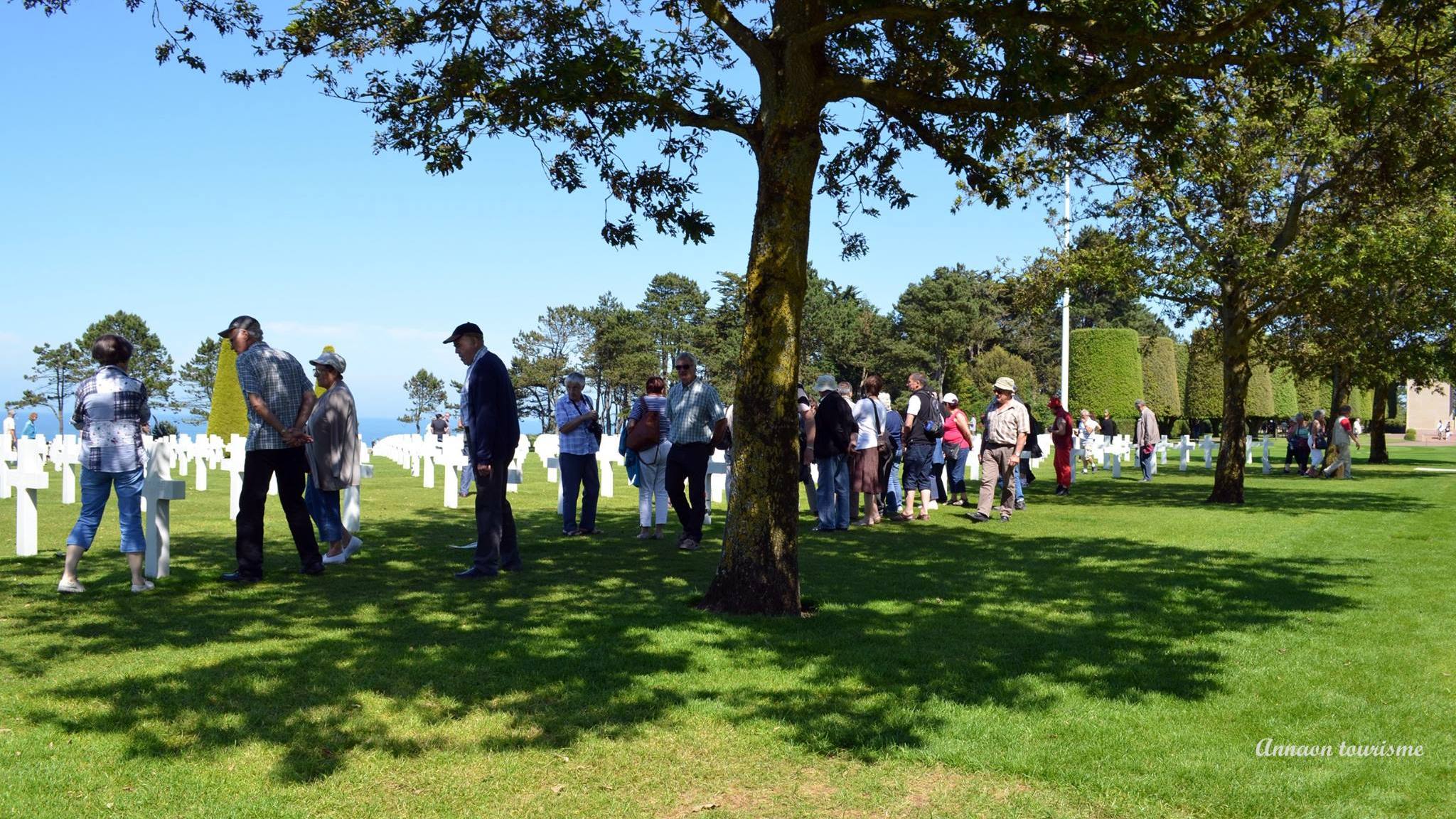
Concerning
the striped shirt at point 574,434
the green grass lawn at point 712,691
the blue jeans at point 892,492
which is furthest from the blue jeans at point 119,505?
the blue jeans at point 892,492

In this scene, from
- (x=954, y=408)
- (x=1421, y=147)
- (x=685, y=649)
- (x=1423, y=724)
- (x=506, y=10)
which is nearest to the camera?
(x=1423, y=724)

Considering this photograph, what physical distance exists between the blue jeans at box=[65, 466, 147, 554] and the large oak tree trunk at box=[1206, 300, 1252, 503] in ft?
56.7

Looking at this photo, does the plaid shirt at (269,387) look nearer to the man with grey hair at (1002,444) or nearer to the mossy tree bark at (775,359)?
the mossy tree bark at (775,359)

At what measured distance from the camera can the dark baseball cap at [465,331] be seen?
9.91 meters

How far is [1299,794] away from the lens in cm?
438

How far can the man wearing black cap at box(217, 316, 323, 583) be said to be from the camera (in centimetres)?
898

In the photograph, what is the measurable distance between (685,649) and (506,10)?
6045 mm

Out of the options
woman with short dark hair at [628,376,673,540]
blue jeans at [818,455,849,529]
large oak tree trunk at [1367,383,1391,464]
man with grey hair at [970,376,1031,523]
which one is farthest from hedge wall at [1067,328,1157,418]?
woman with short dark hair at [628,376,673,540]

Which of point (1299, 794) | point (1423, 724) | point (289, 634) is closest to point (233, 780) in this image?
point (289, 634)

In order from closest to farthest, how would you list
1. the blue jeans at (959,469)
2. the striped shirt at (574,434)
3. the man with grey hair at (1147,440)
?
the striped shirt at (574,434) < the blue jeans at (959,469) < the man with grey hair at (1147,440)

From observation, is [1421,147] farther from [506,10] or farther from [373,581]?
[373,581]

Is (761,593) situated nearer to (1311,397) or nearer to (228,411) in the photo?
(228,411)

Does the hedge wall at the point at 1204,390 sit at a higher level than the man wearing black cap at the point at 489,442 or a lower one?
higher

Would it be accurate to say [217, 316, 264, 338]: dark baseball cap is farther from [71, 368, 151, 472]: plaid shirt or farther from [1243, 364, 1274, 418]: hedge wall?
[1243, 364, 1274, 418]: hedge wall
